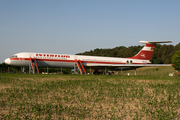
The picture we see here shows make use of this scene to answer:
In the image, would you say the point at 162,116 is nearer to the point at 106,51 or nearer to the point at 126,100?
the point at 126,100

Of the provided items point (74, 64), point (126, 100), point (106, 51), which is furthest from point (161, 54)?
point (126, 100)

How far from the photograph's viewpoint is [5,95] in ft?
36.6

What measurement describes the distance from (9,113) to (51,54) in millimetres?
32768

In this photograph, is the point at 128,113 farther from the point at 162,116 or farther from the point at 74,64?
the point at 74,64

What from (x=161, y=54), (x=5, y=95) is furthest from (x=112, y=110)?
(x=161, y=54)

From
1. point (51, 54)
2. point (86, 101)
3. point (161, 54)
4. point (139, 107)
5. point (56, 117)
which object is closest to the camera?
point (56, 117)

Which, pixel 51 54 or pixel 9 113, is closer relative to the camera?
pixel 9 113

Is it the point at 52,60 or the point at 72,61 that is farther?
the point at 72,61

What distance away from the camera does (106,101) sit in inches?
390

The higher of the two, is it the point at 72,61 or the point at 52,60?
the point at 52,60

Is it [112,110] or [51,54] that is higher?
[51,54]

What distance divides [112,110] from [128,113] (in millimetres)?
655

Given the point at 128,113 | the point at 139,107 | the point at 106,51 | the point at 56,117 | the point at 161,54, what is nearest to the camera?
the point at 56,117

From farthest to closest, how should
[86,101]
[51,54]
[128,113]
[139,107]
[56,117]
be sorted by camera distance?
1. [51,54]
2. [86,101]
3. [139,107]
4. [128,113]
5. [56,117]
